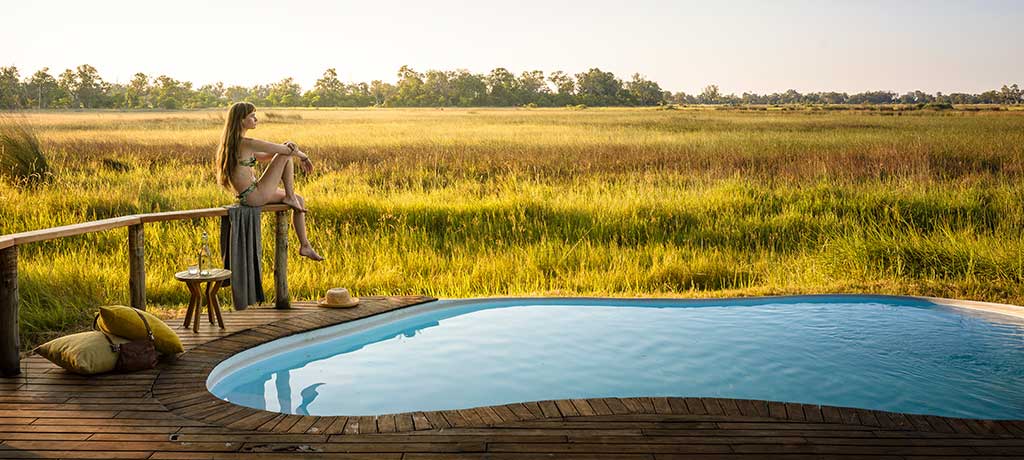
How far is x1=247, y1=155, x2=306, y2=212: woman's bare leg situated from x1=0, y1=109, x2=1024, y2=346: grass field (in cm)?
152

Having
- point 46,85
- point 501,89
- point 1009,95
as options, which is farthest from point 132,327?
point 501,89

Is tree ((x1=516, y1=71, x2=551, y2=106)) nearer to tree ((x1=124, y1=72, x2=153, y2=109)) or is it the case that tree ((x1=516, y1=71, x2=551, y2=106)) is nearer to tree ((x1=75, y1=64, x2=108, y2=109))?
tree ((x1=124, y1=72, x2=153, y2=109))

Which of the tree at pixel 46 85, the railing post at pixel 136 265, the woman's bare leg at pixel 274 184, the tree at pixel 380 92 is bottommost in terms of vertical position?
the railing post at pixel 136 265

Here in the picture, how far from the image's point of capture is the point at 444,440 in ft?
9.82

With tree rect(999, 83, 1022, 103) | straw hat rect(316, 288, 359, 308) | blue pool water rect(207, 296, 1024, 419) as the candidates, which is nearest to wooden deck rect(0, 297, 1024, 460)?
blue pool water rect(207, 296, 1024, 419)

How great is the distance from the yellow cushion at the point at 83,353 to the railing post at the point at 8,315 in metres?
0.15

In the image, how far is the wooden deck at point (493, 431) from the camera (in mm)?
2896

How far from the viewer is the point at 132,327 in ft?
13.4

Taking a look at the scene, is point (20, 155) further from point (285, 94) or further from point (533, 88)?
point (533, 88)

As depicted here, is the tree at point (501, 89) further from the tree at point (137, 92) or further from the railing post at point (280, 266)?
the railing post at point (280, 266)

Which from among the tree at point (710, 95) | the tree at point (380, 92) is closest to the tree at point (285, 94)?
the tree at point (380, 92)

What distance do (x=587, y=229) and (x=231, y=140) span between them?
467 cm

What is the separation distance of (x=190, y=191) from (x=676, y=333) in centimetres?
772

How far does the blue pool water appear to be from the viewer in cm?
424
